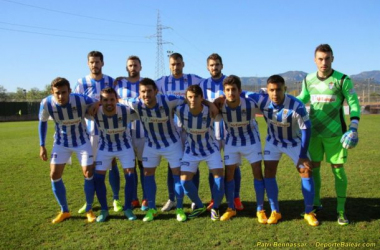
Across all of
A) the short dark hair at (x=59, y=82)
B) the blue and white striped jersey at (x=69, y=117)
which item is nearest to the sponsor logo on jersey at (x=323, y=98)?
the blue and white striped jersey at (x=69, y=117)

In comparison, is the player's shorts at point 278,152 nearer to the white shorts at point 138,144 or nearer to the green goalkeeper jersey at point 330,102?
the green goalkeeper jersey at point 330,102

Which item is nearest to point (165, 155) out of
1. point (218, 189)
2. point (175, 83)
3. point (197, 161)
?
point (197, 161)

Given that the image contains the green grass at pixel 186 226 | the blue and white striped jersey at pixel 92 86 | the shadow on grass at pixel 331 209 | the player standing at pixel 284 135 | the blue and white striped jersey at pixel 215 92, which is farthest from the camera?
the blue and white striped jersey at pixel 92 86

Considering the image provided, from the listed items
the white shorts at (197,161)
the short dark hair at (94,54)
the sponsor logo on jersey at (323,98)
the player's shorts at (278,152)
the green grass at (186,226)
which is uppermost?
the short dark hair at (94,54)

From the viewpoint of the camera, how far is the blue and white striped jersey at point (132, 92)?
4863 millimetres

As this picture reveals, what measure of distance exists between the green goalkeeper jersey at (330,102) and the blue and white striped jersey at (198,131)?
133 centimetres

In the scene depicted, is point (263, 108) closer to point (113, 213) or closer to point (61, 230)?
point (113, 213)

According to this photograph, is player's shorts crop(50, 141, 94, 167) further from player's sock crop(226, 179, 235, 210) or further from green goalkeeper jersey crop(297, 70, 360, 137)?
green goalkeeper jersey crop(297, 70, 360, 137)

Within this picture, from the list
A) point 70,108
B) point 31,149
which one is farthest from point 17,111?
point 70,108

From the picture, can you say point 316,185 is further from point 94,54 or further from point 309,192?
point 94,54

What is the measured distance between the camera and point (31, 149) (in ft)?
35.9

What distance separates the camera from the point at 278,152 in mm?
4184

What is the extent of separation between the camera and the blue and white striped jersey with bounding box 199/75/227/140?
4758 millimetres

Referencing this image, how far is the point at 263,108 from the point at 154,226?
2.00m
